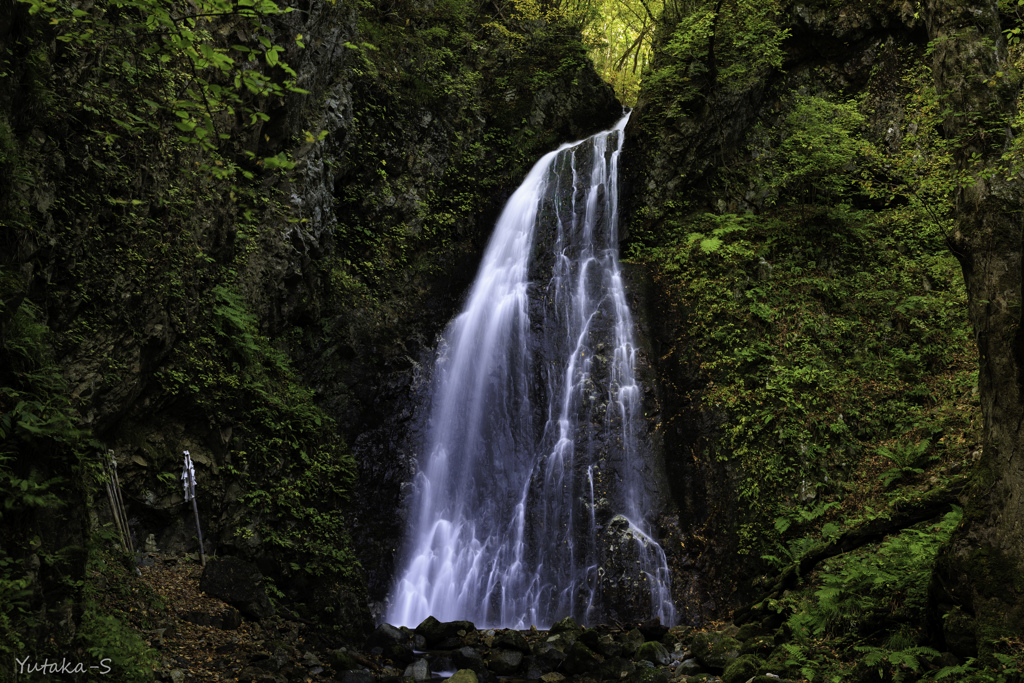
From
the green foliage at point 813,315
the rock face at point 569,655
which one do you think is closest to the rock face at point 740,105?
the green foliage at point 813,315

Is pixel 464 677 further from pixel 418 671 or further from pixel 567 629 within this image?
pixel 567 629

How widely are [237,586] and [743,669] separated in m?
6.41

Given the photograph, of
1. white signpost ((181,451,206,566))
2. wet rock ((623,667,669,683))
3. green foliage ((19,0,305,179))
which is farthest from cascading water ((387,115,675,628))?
green foliage ((19,0,305,179))

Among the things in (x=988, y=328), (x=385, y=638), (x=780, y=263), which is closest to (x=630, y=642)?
(x=385, y=638)

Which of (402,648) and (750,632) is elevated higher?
(750,632)

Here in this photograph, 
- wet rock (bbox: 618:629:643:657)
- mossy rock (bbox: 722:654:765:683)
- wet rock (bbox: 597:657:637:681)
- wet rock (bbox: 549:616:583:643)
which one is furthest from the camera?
wet rock (bbox: 549:616:583:643)

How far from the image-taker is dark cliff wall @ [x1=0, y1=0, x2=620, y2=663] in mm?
5051

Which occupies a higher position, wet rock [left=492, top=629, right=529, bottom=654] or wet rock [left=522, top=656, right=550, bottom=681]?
wet rock [left=492, top=629, right=529, bottom=654]

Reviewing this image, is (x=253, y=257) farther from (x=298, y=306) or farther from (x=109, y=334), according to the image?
(x=109, y=334)

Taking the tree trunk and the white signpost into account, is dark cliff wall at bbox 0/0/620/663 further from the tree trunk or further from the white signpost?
the tree trunk

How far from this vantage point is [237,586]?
8.05 metres

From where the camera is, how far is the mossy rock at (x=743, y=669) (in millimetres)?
6750

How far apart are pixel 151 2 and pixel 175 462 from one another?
679 cm

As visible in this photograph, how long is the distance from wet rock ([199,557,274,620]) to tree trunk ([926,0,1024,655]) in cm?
777
